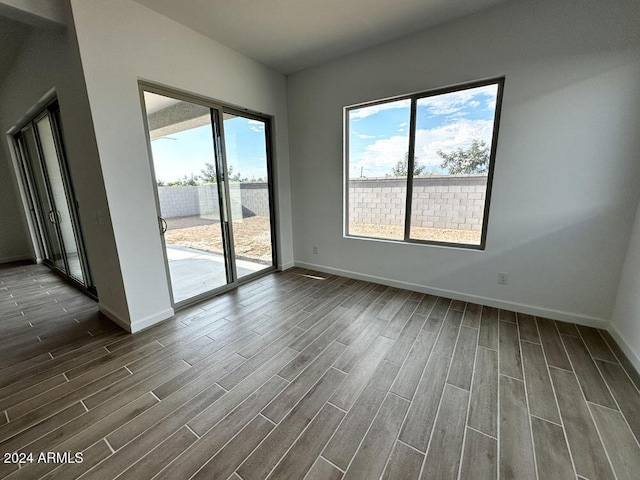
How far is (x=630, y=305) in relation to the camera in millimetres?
2076

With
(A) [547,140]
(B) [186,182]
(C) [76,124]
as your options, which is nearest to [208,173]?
(B) [186,182]

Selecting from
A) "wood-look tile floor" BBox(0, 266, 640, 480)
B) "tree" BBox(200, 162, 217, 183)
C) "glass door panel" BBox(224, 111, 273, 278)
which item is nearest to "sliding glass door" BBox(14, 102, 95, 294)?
"wood-look tile floor" BBox(0, 266, 640, 480)

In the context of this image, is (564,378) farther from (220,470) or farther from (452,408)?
(220,470)

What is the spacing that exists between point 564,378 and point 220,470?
7.63ft

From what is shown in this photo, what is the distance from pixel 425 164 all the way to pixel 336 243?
165 cm

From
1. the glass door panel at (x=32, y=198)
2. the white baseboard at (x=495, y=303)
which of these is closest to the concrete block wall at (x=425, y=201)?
the white baseboard at (x=495, y=303)

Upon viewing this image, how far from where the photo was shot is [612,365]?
1.94m

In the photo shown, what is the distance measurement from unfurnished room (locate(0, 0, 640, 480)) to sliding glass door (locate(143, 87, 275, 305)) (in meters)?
0.03

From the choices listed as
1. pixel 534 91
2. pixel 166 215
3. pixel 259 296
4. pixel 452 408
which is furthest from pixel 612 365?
pixel 166 215


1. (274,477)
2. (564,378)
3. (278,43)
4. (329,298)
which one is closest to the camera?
(274,477)

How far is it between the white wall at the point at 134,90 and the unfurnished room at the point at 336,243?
20mm

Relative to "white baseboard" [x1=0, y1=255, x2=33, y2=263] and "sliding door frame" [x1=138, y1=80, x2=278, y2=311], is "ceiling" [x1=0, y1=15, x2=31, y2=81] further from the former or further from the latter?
"white baseboard" [x1=0, y1=255, x2=33, y2=263]

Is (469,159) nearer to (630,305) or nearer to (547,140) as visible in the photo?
(547,140)

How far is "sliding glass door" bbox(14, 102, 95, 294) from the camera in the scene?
3131 millimetres
